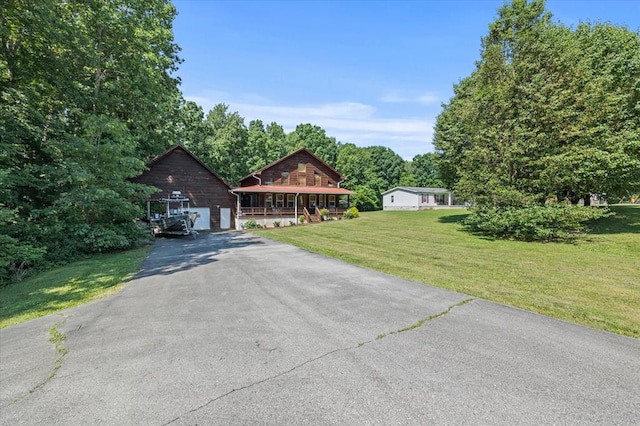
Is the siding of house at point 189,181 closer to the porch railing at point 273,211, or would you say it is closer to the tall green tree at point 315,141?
the porch railing at point 273,211

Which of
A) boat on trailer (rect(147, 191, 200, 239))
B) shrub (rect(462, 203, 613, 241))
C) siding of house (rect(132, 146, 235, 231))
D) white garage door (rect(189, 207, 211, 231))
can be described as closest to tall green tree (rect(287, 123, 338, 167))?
siding of house (rect(132, 146, 235, 231))

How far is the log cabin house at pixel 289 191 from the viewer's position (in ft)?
89.5

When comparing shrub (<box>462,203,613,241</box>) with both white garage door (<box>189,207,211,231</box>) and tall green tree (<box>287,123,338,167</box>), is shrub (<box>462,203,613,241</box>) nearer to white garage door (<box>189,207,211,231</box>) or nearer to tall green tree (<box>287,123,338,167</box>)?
white garage door (<box>189,207,211,231</box>)

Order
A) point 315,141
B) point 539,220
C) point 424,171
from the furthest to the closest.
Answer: point 424,171 < point 315,141 < point 539,220

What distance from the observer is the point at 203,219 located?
82.8 ft

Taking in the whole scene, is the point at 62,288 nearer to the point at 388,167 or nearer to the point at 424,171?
the point at 388,167

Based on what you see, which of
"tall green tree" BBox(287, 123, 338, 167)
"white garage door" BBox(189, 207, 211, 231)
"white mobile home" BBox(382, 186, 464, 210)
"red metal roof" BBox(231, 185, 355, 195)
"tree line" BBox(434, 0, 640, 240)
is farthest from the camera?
"tall green tree" BBox(287, 123, 338, 167)

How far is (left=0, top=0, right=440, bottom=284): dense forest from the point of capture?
10398 millimetres

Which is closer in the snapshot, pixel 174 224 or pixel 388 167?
pixel 174 224

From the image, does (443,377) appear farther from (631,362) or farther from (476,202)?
(476,202)

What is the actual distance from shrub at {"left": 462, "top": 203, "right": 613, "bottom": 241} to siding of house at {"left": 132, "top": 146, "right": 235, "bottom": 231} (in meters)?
20.7

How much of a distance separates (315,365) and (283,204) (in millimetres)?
27005

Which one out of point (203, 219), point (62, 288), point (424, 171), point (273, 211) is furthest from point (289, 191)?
point (424, 171)

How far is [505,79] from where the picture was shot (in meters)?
14.9
